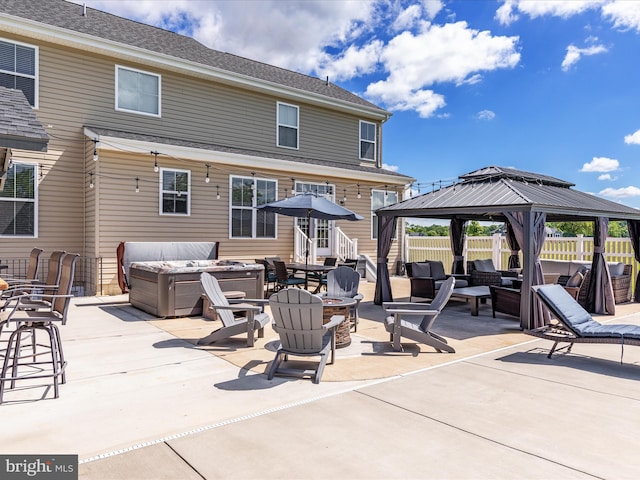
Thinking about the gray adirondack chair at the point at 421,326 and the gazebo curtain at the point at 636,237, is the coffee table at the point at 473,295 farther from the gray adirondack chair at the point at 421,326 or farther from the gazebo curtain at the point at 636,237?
the gazebo curtain at the point at 636,237

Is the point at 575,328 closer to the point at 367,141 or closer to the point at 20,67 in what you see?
the point at 367,141

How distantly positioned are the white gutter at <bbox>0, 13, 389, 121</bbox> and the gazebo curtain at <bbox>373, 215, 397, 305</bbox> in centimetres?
680

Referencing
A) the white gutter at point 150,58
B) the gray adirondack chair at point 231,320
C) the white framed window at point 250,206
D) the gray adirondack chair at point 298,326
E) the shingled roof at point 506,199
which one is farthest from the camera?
the white framed window at point 250,206

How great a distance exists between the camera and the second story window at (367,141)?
17562 mm

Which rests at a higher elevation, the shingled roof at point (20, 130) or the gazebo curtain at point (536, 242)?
the shingled roof at point (20, 130)

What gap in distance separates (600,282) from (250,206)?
9.48 metres

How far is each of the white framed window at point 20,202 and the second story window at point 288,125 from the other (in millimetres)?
7485

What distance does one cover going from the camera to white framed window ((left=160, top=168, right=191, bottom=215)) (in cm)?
1209

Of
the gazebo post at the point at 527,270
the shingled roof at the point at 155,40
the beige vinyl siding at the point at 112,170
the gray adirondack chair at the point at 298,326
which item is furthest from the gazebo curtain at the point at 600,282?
the shingled roof at the point at 155,40

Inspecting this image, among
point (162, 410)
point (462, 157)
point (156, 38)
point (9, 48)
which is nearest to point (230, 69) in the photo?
point (156, 38)

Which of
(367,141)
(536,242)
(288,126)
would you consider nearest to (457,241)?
(536,242)

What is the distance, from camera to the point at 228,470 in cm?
293

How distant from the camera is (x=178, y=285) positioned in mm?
8516

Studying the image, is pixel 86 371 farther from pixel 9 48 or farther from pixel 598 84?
pixel 598 84
